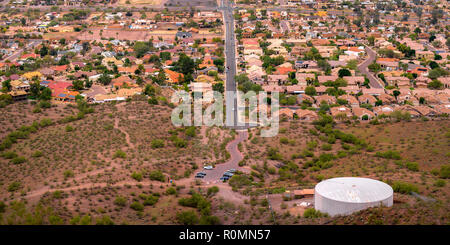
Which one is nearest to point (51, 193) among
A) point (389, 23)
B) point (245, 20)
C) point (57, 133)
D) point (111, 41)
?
point (57, 133)

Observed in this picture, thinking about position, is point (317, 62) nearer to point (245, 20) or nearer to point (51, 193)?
point (245, 20)

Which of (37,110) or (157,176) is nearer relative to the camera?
(157,176)

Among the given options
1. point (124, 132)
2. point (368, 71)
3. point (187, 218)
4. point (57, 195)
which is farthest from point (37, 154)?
point (368, 71)

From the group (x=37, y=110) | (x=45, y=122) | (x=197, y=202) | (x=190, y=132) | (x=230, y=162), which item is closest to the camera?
(x=197, y=202)

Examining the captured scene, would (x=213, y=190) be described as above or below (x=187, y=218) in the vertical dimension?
below

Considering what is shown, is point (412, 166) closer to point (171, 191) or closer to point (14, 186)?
point (171, 191)

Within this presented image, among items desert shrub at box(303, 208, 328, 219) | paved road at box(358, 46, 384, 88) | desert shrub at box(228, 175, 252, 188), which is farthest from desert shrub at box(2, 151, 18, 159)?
paved road at box(358, 46, 384, 88)
